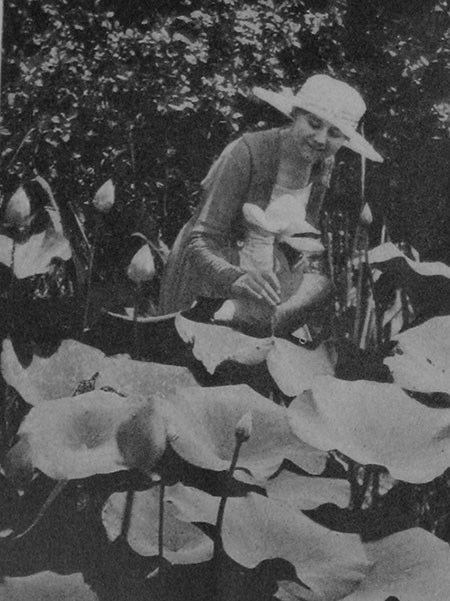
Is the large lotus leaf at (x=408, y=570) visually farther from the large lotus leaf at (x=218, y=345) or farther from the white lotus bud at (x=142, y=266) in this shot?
the white lotus bud at (x=142, y=266)

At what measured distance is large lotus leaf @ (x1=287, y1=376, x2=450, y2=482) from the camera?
3.15 ft

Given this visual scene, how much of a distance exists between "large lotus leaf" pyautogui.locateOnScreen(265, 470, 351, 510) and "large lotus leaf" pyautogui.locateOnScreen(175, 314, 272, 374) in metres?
0.17

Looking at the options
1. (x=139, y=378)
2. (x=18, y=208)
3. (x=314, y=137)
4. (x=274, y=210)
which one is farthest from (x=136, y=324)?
(x=314, y=137)

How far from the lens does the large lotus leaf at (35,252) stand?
1.31m

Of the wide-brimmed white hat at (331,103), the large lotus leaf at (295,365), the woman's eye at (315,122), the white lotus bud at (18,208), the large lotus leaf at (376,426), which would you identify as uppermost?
the wide-brimmed white hat at (331,103)

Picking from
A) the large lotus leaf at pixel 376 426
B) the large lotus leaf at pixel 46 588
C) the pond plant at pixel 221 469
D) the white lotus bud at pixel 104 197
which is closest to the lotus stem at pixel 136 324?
the pond plant at pixel 221 469

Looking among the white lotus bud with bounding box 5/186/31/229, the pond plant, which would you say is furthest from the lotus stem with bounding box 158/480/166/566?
the white lotus bud with bounding box 5/186/31/229

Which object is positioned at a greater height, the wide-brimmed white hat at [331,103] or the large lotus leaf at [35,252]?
the wide-brimmed white hat at [331,103]

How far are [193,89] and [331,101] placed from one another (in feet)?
0.70

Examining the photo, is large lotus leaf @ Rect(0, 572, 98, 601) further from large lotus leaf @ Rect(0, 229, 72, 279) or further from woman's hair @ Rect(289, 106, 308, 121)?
woman's hair @ Rect(289, 106, 308, 121)

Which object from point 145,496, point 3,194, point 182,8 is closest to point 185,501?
point 145,496

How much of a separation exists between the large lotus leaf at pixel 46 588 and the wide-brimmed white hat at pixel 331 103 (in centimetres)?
77

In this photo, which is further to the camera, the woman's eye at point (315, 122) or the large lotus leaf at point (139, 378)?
the woman's eye at point (315, 122)

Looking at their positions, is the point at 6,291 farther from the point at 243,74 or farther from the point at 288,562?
the point at 288,562
